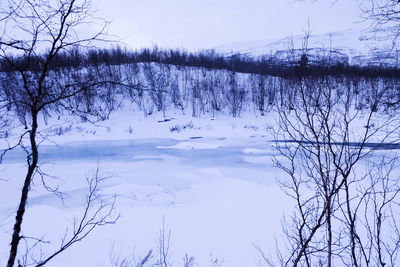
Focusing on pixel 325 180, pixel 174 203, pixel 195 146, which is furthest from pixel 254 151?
pixel 325 180

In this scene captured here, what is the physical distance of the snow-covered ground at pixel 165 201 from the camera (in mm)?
4691

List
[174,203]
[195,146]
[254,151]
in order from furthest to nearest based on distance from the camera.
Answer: [195,146] < [254,151] < [174,203]

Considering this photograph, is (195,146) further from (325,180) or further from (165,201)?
(325,180)

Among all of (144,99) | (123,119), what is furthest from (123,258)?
(144,99)

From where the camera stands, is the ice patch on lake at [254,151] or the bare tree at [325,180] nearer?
the bare tree at [325,180]

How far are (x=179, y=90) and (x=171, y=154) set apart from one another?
1993 centimetres

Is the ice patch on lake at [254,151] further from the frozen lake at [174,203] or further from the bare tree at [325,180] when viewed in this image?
the bare tree at [325,180]

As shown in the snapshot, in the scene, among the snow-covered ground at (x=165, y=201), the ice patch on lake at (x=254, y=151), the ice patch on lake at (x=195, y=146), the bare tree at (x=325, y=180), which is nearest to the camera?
the bare tree at (x=325, y=180)

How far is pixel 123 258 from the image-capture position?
4410 millimetres

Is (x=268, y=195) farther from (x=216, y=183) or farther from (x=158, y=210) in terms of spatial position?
(x=158, y=210)

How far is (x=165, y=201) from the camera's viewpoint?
6723mm

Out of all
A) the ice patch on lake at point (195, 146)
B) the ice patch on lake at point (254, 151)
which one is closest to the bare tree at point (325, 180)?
the ice patch on lake at point (254, 151)

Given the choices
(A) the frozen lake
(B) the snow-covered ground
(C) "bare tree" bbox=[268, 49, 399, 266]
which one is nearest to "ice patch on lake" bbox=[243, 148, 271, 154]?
(B) the snow-covered ground

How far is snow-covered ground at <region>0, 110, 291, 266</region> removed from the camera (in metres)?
4.69
